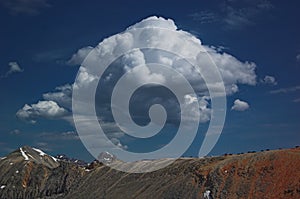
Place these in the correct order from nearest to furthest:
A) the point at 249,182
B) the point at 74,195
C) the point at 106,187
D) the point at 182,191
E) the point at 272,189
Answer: the point at 272,189, the point at 249,182, the point at 182,191, the point at 106,187, the point at 74,195

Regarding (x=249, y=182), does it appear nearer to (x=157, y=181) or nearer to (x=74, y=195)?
(x=157, y=181)

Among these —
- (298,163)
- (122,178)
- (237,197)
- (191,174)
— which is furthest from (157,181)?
(298,163)

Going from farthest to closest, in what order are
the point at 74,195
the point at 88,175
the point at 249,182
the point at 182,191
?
the point at 88,175 → the point at 74,195 → the point at 182,191 → the point at 249,182

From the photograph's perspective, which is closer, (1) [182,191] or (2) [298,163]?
(2) [298,163]

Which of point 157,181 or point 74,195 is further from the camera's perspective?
point 74,195

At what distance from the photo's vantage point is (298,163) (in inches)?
4176

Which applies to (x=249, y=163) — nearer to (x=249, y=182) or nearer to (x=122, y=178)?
(x=249, y=182)

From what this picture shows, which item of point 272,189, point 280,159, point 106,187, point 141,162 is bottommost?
point 272,189

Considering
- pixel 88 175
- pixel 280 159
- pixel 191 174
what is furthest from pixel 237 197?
pixel 88 175

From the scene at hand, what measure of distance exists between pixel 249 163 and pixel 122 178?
207 ft

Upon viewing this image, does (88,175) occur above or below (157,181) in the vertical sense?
above

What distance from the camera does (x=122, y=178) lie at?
166 meters

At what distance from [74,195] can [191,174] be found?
215 ft

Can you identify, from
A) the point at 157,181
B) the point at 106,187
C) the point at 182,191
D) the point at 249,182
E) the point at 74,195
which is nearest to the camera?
the point at 249,182
